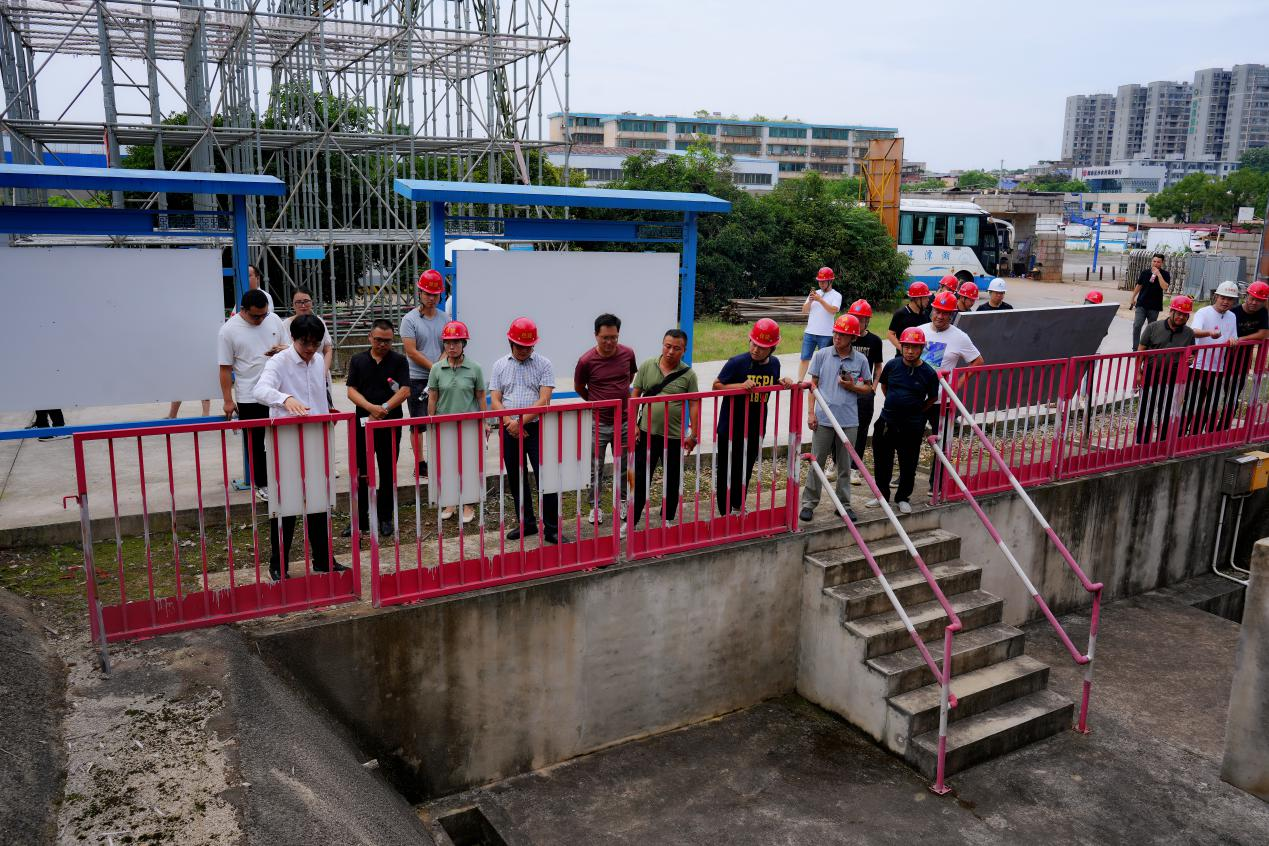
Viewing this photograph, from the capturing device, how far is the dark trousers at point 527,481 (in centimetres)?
634

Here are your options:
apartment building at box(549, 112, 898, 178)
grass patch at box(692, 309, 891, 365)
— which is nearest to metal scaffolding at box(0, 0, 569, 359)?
grass patch at box(692, 309, 891, 365)

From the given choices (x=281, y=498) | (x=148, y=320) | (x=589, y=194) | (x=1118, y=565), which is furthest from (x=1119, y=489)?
(x=148, y=320)

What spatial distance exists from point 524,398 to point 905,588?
3103 millimetres

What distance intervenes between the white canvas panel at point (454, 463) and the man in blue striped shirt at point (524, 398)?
0.60 m

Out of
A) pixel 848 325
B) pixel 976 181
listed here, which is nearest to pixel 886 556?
pixel 848 325

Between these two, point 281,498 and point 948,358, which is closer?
point 281,498

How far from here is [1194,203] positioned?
98.9 meters

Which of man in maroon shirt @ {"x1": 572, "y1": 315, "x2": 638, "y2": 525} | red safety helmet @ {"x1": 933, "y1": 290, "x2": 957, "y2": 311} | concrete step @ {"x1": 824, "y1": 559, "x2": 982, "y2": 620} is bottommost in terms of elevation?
concrete step @ {"x1": 824, "y1": 559, "x2": 982, "y2": 620}

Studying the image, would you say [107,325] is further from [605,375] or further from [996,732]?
[996,732]

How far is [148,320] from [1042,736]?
280 inches

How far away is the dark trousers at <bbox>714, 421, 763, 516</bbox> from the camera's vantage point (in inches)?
265

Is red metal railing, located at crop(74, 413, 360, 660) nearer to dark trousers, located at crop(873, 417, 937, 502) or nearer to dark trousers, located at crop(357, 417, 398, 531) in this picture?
dark trousers, located at crop(357, 417, 398, 531)

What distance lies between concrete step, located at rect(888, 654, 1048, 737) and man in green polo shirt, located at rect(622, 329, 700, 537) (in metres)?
2.03

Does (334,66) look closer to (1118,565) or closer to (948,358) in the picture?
(948,358)
